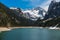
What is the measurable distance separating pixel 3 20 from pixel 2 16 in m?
4.02

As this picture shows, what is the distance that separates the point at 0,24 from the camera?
178 metres

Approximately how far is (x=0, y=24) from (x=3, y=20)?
1044 cm

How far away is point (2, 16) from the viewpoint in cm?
18888

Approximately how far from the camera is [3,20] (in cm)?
18775

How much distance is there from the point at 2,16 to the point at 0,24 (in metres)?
13.0
